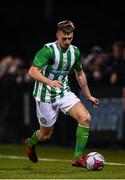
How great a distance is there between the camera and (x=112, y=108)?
19.3 metres

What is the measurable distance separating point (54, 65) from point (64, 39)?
17.2 inches

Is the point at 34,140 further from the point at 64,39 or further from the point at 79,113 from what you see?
the point at 64,39

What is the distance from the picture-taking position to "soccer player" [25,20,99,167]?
42.4 feet

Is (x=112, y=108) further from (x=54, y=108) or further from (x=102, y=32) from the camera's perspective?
(x=102, y=32)

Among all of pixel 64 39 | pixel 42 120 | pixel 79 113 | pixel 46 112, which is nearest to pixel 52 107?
pixel 46 112

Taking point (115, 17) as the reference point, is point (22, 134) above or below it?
below

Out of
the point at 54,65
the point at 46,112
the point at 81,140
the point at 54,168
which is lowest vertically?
the point at 54,168

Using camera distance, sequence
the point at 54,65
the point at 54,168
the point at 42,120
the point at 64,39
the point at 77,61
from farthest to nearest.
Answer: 1. the point at 42,120
2. the point at 54,168
3. the point at 77,61
4. the point at 54,65
5. the point at 64,39

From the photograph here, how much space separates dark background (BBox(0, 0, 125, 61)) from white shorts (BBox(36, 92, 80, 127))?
12.3m

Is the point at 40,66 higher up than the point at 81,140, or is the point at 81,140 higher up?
the point at 40,66

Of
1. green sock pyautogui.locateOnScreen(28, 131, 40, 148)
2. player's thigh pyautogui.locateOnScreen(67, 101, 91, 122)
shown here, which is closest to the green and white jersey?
player's thigh pyautogui.locateOnScreen(67, 101, 91, 122)

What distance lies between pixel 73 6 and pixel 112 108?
11.1 meters

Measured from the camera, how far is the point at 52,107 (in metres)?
13.5

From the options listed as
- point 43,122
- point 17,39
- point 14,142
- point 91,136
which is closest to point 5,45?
point 17,39
